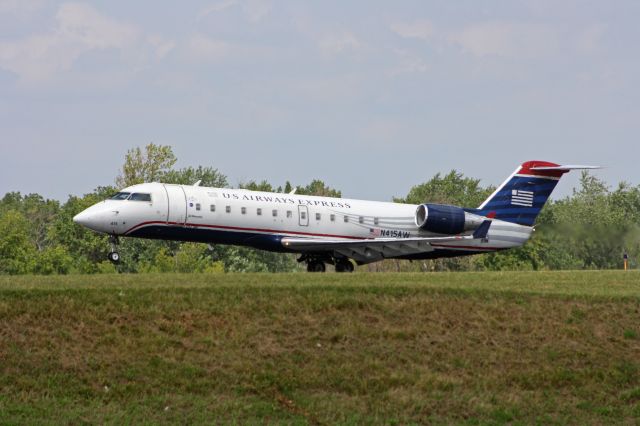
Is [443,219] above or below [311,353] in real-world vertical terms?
above

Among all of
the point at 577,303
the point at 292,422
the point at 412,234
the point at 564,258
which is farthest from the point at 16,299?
the point at 564,258

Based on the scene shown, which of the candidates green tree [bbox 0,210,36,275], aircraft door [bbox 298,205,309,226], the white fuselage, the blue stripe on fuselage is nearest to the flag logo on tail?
the white fuselage

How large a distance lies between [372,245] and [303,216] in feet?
8.96

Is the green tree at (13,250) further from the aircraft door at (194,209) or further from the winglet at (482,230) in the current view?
the winglet at (482,230)

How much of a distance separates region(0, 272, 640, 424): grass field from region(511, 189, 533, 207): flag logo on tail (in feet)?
45.7

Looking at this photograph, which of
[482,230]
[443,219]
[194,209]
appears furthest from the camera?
[443,219]

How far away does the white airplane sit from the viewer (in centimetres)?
3612

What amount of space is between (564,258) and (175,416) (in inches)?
1517

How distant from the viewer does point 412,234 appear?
40.6 m

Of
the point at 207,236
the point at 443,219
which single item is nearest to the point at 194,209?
the point at 207,236

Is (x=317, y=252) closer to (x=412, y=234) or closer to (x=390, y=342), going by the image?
(x=412, y=234)

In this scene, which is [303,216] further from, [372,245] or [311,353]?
[311,353]

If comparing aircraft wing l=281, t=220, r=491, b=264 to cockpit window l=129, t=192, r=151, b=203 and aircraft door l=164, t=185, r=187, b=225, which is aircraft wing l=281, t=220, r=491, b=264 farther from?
cockpit window l=129, t=192, r=151, b=203

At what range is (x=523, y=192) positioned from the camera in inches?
1667
